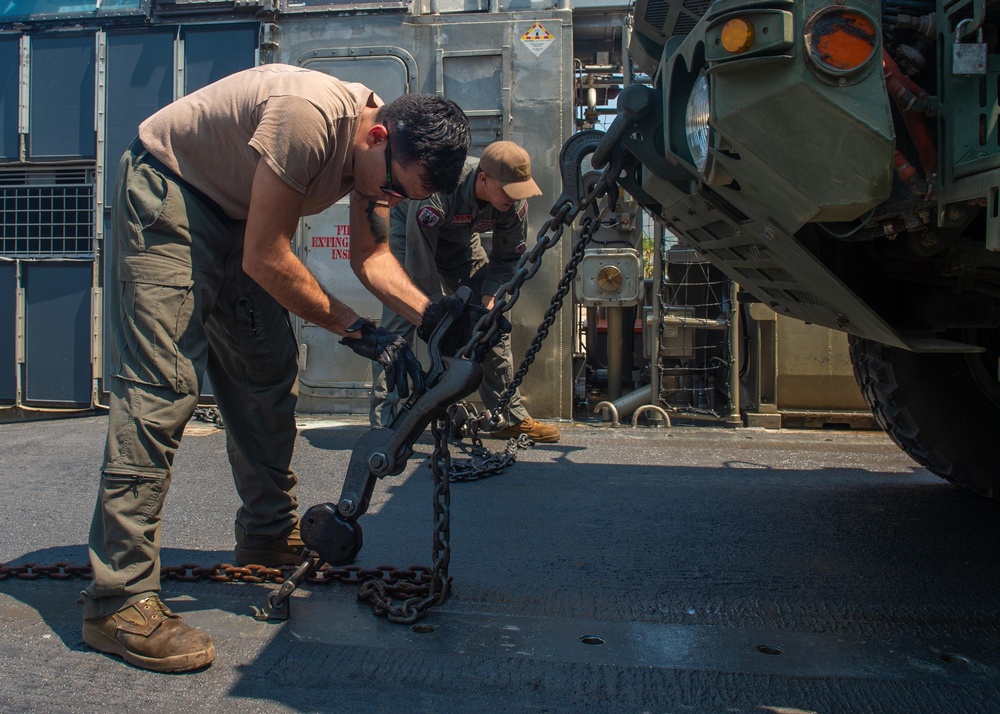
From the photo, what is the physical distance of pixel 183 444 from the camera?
482 cm

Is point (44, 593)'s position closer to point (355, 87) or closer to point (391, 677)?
point (391, 677)

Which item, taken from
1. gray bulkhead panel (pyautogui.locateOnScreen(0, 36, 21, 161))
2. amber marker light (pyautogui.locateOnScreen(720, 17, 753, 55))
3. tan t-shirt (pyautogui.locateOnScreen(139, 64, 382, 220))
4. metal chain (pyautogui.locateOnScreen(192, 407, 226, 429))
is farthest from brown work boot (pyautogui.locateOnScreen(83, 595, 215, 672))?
gray bulkhead panel (pyautogui.locateOnScreen(0, 36, 21, 161))

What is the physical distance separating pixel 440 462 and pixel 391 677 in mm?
566

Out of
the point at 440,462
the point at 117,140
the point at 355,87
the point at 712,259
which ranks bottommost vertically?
the point at 440,462

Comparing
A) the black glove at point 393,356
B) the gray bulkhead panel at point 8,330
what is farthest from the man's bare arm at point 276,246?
the gray bulkhead panel at point 8,330

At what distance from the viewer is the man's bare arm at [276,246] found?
212 centimetres

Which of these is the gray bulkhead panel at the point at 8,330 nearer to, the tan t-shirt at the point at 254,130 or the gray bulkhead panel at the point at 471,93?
the gray bulkhead panel at the point at 471,93

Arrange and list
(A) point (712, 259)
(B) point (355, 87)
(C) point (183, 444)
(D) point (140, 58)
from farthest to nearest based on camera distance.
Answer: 1. (D) point (140, 58)
2. (C) point (183, 444)
3. (A) point (712, 259)
4. (B) point (355, 87)

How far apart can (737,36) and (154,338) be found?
5.16ft

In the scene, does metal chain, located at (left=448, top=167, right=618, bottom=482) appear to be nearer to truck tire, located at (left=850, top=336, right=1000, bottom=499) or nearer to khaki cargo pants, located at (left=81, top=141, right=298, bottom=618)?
khaki cargo pants, located at (left=81, top=141, right=298, bottom=618)

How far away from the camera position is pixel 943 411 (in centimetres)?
327

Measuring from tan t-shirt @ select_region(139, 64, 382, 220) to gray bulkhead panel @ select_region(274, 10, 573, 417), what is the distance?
3476 mm

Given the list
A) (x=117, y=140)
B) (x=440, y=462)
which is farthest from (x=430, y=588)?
(x=117, y=140)

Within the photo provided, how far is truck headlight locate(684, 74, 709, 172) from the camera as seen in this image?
2041 mm
